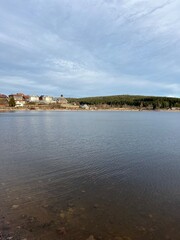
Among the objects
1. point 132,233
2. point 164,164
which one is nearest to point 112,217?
point 132,233

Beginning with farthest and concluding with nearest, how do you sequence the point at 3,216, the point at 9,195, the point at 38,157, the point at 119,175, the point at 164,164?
the point at 38,157 → the point at 164,164 → the point at 119,175 → the point at 9,195 → the point at 3,216

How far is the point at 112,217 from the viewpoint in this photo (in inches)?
289

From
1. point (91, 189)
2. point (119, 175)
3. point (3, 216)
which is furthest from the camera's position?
point (119, 175)

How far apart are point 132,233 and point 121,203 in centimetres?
201

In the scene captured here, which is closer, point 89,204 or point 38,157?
point 89,204

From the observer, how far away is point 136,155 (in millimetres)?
16781

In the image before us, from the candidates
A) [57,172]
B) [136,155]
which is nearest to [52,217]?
[57,172]

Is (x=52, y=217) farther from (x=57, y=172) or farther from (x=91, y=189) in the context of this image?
(x=57, y=172)

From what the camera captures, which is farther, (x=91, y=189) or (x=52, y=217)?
(x=91, y=189)

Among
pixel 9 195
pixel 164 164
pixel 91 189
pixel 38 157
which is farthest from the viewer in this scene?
pixel 38 157

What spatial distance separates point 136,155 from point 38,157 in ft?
23.8

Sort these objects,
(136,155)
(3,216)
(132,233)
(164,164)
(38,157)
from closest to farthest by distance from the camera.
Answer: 1. (132,233)
2. (3,216)
3. (164,164)
4. (38,157)
5. (136,155)

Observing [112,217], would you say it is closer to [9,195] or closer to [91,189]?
[91,189]

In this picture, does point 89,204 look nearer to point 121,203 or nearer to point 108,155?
point 121,203
